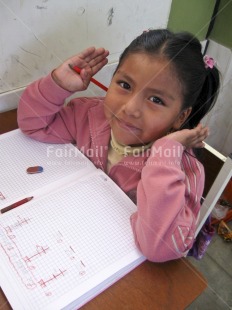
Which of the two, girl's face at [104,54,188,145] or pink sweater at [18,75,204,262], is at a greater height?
girl's face at [104,54,188,145]

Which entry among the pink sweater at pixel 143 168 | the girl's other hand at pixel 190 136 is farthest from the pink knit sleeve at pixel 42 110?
the girl's other hand at pixel 190 136

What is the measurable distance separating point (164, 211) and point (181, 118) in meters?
0.31

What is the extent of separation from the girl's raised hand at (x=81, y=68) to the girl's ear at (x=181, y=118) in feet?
0.94

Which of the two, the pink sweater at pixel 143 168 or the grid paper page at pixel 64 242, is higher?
the pink sweater at pixel 143 168

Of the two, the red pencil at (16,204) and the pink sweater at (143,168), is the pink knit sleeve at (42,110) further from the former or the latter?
the red pencil at (16,204)

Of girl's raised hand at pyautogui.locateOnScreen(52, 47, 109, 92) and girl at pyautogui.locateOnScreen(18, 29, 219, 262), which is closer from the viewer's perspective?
girl at pyautogui.locateOnScreen(18, 29, 219, 262)

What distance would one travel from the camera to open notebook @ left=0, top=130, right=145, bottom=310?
1.73 ft

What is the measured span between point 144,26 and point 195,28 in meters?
0.39

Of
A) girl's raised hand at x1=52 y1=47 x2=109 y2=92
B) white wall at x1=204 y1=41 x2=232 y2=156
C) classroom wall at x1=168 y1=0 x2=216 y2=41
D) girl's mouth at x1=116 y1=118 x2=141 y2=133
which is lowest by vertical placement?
white wall at x1=204 y1=41 x2=232 y2=156

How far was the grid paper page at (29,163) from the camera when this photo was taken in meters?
0.71

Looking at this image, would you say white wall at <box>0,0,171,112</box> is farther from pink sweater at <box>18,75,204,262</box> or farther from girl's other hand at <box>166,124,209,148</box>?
girl's other hand at <box>166,124,209,148</box>

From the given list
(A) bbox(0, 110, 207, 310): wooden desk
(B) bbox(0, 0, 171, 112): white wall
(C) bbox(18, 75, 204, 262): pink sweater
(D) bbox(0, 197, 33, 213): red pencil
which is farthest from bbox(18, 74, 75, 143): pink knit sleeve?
(A) bbox(0, 110, 207, 310): wooden desk

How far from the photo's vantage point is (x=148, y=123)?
0.74 meters

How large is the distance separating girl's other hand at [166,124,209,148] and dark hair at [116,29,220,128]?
0.08 metres
